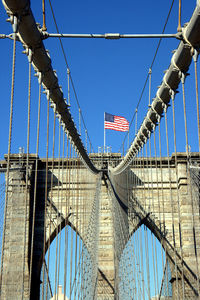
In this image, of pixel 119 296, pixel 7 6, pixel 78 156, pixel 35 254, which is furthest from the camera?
pixel 35 254

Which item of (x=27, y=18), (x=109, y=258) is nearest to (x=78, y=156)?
(x=109, y=258)

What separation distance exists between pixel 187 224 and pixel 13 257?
6.25 m

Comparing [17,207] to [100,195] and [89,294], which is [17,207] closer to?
[100,195]

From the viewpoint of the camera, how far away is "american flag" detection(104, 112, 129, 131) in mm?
20969

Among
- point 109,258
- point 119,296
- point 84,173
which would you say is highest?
point 84,173

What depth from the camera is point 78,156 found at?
48.8ft

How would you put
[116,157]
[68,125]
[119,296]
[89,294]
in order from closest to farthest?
[68,125] < [89,294] < [119,296] < [116,157]

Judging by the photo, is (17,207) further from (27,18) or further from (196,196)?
(27,18)

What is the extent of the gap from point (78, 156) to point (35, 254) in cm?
590

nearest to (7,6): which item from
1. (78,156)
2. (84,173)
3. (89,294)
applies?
(78,156)

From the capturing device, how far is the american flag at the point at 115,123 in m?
21.0

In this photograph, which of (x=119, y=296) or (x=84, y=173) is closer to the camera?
(x=84, y=173)

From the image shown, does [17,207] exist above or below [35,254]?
above

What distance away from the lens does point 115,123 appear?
69.2 feet
